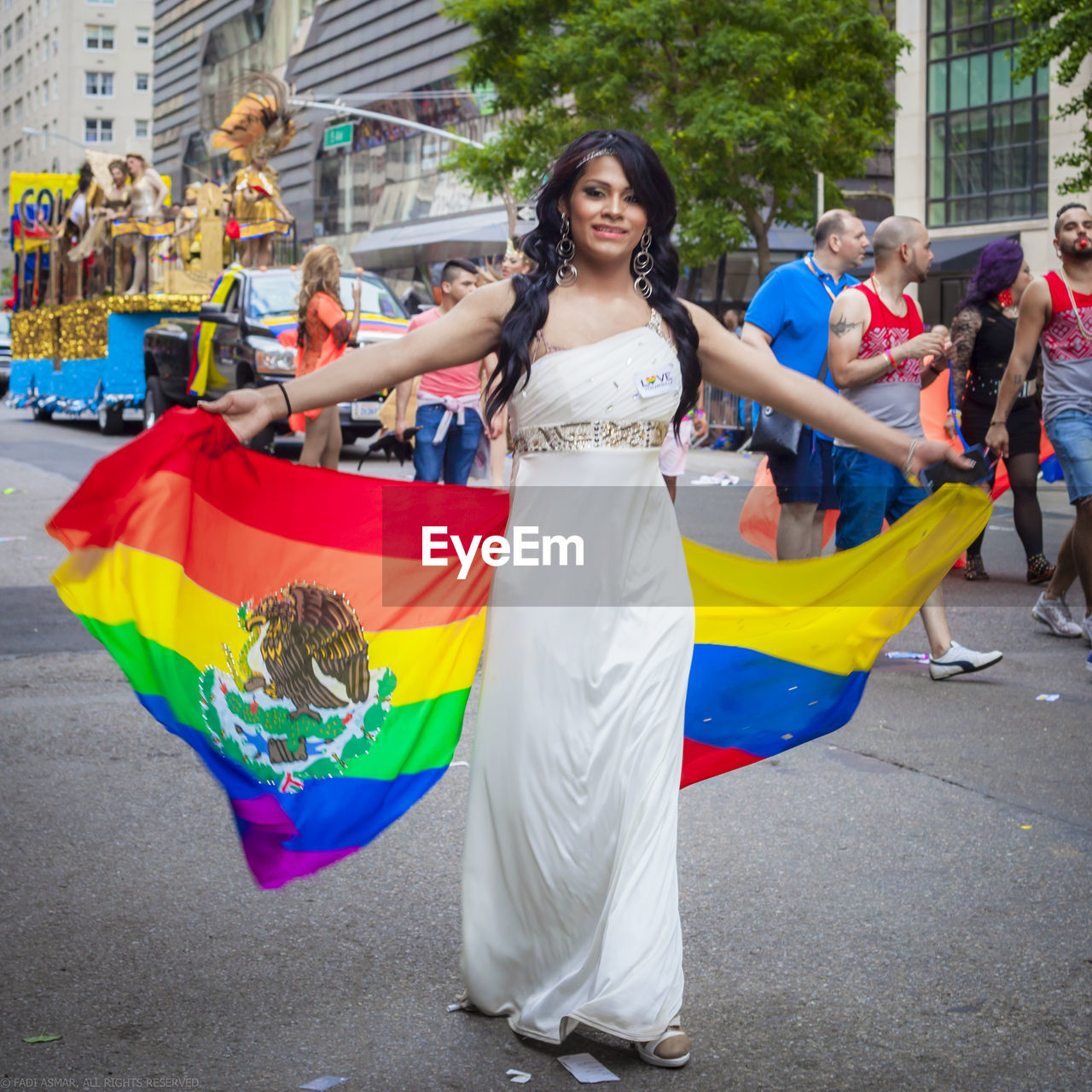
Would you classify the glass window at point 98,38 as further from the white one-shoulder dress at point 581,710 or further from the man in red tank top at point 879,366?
the white one-shoulder dress at point 581,710

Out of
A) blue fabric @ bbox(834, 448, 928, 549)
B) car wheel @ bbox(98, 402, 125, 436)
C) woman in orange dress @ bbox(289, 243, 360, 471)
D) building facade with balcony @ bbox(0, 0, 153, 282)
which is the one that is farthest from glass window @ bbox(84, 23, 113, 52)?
blue fabric @ bbox(834, 448, 928, 549)

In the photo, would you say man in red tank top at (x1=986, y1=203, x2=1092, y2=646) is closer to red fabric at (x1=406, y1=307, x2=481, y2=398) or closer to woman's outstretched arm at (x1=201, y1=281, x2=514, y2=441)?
red fabric at (x1=406, y1=307, x2=481, y2=398)

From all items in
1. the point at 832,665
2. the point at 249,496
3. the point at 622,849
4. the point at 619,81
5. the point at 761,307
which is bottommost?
the point at 622,849

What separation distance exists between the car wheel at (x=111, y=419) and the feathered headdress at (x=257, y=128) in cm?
427

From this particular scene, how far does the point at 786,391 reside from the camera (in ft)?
11.5

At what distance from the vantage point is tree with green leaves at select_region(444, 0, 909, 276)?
26.5 m

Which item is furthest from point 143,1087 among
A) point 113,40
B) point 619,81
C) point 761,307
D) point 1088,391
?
point 113,40

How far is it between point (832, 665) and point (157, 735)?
122 inches

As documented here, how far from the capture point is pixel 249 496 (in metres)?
3.74

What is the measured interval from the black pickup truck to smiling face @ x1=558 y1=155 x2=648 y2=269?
43.3 ft

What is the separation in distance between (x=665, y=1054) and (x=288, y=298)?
52.1ft

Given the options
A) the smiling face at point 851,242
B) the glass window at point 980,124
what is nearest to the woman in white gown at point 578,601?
the smiling face at point 851,242

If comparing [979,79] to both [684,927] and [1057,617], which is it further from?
[684,927]

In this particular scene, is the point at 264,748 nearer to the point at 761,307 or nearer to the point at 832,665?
the point at 832,665
